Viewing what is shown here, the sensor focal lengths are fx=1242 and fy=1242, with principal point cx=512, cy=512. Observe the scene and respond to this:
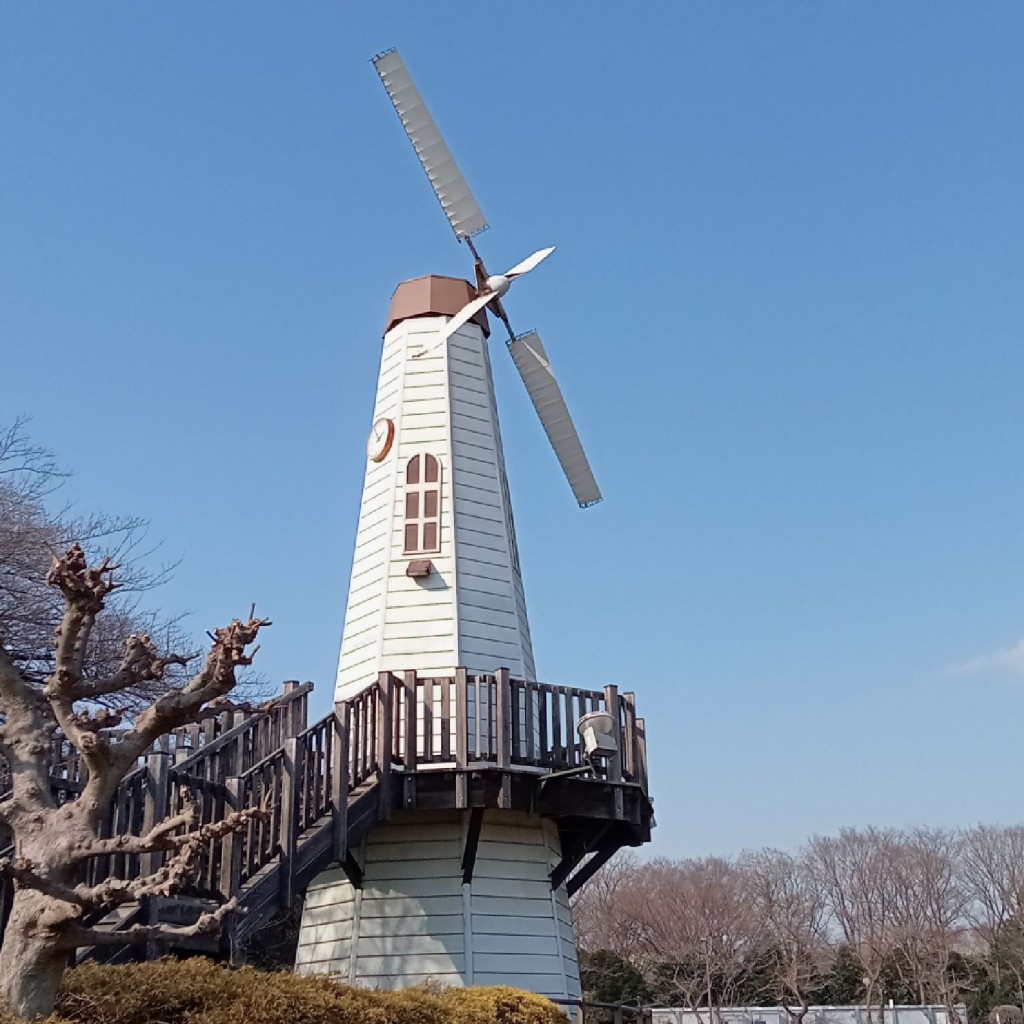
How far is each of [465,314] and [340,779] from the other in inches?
256

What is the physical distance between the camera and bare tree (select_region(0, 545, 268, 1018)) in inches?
207

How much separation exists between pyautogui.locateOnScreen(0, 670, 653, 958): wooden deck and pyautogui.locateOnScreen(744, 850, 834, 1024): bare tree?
82.1ft

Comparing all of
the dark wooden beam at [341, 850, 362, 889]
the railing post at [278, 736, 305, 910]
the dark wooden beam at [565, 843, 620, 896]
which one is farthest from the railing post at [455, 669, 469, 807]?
the dark wooden beam at [565, 843, 620, 896]

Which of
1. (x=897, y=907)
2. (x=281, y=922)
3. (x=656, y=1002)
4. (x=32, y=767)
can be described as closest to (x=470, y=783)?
(x=32, y=767)

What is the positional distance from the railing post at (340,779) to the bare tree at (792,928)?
2763cm

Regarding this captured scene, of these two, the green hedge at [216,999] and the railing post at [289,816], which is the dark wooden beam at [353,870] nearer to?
the railing post at [289,816]

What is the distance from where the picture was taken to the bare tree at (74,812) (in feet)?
17.2

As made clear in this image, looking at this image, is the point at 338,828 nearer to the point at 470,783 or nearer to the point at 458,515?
the point at 470,783

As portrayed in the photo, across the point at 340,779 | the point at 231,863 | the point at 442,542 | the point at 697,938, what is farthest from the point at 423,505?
the point at 697,938

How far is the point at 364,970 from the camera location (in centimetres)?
1177

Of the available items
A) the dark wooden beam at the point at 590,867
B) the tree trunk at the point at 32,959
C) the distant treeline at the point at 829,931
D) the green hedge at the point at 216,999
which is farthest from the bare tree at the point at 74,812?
the distant treeline at the point at 829,931

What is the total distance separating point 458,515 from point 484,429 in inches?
54.4

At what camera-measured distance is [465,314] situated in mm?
14695

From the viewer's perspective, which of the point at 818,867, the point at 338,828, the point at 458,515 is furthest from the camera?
the point at 818,867
